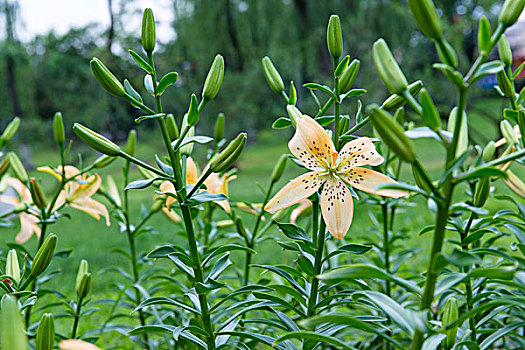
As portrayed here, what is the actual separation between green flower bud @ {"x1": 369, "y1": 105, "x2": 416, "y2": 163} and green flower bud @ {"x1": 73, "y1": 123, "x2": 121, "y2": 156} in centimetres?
27

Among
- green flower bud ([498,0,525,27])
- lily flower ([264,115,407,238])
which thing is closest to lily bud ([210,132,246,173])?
lily flower ([264,115,407,238])

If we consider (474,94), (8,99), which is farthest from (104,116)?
(474,94)

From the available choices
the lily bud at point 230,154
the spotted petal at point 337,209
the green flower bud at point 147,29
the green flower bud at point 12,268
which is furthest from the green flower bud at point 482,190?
the green flower bud at point 12,268

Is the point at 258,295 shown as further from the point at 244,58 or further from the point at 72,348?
the point at 244,58

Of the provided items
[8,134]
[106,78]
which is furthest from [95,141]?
[8,134]

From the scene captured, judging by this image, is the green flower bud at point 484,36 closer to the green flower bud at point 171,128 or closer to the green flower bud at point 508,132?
the green flower bud at point 508,132

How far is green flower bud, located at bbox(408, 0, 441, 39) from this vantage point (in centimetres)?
34

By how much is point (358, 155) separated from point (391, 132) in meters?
0.17

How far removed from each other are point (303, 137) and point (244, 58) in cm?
571

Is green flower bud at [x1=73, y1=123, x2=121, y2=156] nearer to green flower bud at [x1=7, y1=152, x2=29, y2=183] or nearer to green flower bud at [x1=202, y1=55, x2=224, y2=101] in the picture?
green flower bud at [x1=202, y1=55, x2=224, y2=101]

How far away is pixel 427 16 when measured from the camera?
347 millimetres

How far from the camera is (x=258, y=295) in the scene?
499 millimetres

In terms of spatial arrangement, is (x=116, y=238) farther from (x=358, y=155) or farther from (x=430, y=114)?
(x=430, y=114)

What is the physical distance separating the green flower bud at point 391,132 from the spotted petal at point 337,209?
0.55 feet
